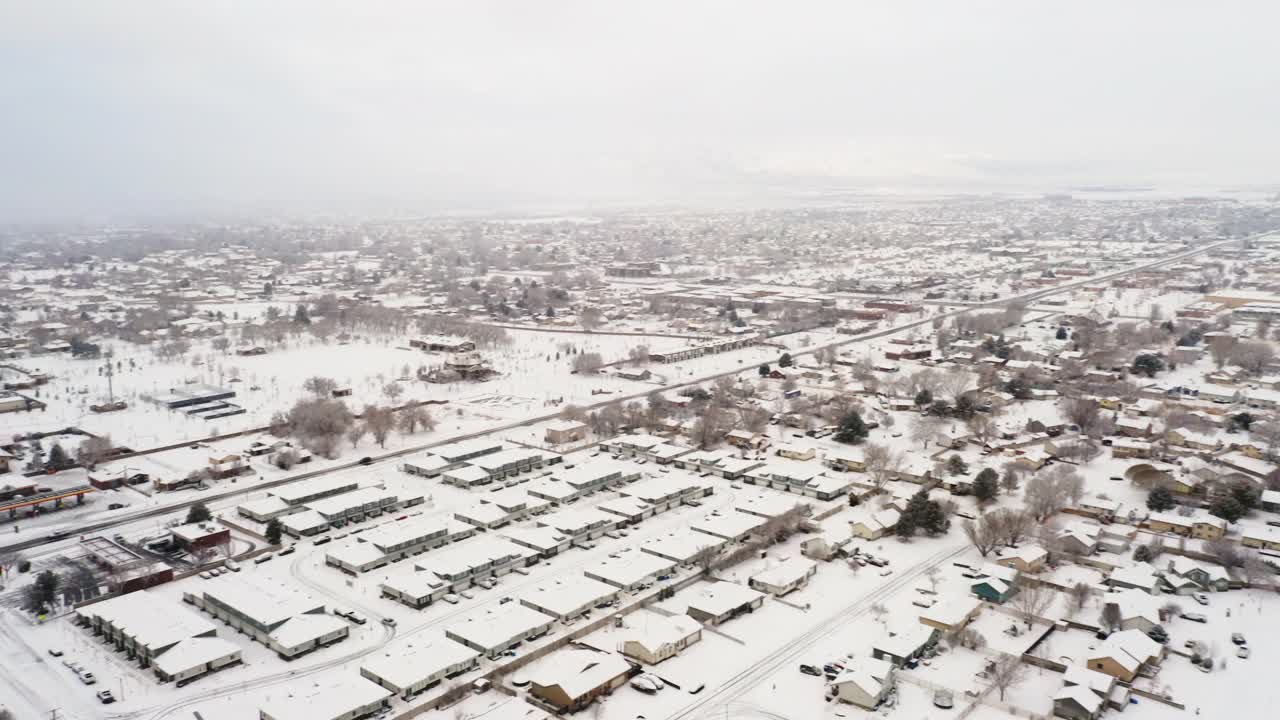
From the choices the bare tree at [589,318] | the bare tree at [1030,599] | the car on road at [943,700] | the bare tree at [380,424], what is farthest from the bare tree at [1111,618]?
the bare tree at [589,318]

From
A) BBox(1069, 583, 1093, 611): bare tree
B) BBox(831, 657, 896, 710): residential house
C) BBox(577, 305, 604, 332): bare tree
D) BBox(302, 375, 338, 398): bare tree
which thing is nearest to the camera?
BBox(831, 657, 896, 710): residential house

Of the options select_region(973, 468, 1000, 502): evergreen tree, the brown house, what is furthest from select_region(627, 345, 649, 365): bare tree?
the brown house

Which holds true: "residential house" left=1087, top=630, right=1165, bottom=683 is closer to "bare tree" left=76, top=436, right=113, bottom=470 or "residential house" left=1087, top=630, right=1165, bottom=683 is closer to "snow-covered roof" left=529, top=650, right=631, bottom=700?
"snow-covered roof" left=529, top=650, right=631, bottom=700

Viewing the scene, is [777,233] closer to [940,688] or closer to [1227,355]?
[1227,355]

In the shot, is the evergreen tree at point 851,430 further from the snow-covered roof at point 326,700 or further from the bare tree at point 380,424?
the snow-covered roof at point 326,700

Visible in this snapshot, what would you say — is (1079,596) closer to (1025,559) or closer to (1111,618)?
(1111,618)

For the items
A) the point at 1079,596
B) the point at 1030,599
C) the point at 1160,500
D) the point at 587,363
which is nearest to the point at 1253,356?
the point at 1160,500

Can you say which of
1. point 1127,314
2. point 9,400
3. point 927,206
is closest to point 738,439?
point 9,400
